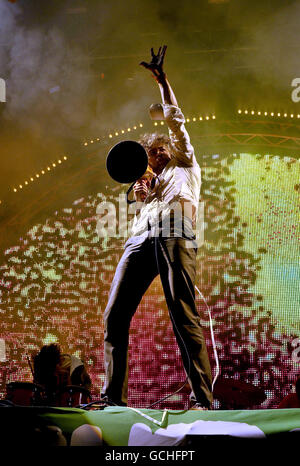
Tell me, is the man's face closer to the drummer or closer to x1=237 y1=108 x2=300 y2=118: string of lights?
the drummer

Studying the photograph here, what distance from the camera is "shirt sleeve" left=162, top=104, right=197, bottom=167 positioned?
2453 millimetres

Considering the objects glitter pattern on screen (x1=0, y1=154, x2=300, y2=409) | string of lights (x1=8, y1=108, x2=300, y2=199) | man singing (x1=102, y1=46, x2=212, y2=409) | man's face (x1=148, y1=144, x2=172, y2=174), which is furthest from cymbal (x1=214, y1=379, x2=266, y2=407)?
string of lights (x1=8, y1=108, x2=300, y2=199)

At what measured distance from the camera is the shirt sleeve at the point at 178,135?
96.6 inches

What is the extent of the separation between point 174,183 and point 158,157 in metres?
0.29

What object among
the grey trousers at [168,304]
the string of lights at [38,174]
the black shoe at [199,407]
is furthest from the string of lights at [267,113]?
the black shoe at [199,407]

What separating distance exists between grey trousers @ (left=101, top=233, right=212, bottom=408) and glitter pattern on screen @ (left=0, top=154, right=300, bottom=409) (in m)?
1.27

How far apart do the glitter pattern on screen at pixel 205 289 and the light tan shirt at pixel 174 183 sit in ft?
4.31

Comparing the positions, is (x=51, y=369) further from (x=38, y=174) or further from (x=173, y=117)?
(x=38, y=174)

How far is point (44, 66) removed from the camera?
4.38 m

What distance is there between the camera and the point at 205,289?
145 inches

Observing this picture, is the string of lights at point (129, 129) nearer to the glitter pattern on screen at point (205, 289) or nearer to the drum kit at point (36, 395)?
the glitter pattern on screen at point (205, 289)

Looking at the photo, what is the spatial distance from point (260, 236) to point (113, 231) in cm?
124

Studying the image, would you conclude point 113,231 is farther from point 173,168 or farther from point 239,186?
point 173,168
